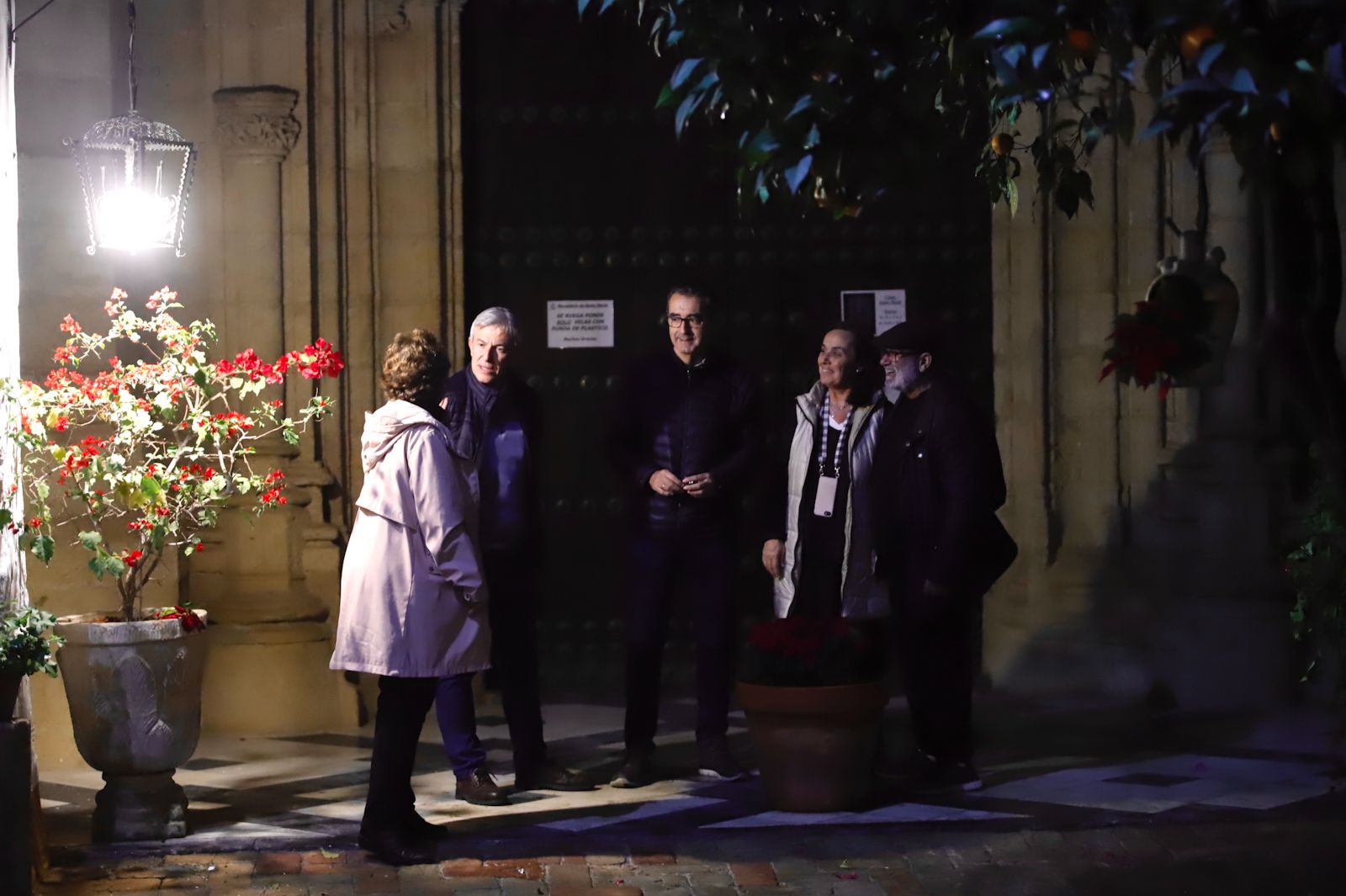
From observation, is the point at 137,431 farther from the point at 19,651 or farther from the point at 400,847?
the point at 400,847

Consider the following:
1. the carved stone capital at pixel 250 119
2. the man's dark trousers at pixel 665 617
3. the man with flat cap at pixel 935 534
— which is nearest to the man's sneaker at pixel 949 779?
the man with flat cap at pixel 935 534

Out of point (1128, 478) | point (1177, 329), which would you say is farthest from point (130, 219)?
point (1128, 478)

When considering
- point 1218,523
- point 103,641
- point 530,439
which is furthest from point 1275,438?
point 103,641

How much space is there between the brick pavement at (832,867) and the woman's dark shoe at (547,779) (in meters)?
0.86

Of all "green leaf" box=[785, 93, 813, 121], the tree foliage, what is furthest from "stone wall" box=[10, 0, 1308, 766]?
"green leaf" box=[785, 93, 813, 121]

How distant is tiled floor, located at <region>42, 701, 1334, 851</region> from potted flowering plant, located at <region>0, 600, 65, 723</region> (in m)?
0.88

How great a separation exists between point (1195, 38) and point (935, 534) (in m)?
3.79

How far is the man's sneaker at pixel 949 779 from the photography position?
7363mm

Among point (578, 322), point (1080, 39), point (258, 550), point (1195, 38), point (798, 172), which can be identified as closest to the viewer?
point (1195, 38)

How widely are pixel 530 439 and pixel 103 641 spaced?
1748mm

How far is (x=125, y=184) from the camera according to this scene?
7.75 m

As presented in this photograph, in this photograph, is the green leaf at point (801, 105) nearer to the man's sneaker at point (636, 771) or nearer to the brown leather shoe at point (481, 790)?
the brown leather shoe at point (481, 790)

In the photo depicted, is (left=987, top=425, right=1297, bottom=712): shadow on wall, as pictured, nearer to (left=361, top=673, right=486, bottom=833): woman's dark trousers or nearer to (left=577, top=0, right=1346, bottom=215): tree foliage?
(left=361, top=673, right=486, bottom=833): woman's dark trousers

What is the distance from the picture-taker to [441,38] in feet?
31.7
